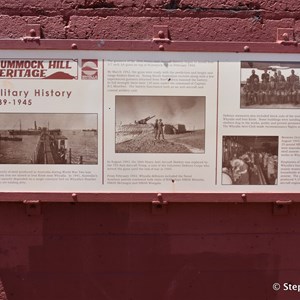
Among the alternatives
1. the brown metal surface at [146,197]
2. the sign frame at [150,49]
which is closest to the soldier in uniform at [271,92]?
the sign frame at [150,49]

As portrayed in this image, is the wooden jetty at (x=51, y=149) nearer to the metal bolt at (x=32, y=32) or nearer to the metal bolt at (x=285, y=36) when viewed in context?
the metal bolt at (x=32, y=32)

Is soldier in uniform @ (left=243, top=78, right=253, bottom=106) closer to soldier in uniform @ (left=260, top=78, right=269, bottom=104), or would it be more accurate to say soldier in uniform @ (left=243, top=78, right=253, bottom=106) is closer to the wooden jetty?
soldier in uniform @ (left=260, top=78, right=269, bottom=104)

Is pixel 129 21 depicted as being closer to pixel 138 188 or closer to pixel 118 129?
pixel 118 129

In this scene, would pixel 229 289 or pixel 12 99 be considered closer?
pixel 12 99

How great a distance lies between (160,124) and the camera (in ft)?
11.6

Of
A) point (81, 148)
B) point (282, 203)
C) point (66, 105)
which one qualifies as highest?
point (66, 105)

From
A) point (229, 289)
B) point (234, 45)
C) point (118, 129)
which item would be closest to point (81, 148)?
point (118, 129)

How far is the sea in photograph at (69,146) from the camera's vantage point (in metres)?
3.51

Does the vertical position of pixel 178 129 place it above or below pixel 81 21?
below

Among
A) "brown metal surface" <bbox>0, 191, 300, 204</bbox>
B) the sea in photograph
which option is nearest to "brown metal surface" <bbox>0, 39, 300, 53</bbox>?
the sea in photograph

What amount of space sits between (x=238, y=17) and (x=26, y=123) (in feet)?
5.86

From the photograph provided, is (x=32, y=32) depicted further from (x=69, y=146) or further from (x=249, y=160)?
(x=249, y=160)

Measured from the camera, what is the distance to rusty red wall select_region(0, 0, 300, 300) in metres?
3.57

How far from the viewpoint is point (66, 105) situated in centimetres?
349
